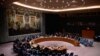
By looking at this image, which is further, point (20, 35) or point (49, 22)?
point (49, 22)

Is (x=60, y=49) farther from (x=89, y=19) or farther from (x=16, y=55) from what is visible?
(x=89, y=19)

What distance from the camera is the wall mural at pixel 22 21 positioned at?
59.0ft

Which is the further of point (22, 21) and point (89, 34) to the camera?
point (89, 34)

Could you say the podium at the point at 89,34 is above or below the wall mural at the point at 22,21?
below

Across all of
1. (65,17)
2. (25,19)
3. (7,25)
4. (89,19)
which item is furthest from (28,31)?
(89,19)

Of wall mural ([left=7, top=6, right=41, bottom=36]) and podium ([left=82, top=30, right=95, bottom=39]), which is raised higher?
wall mural ([left=7, top=6, right=41, bottom=36])

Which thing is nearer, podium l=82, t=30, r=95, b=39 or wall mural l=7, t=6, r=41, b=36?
wall mural l=7, t=6, r=41, b=36

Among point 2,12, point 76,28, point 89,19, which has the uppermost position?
point 2,12

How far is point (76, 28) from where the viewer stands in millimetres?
25156

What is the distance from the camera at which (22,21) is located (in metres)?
20.0

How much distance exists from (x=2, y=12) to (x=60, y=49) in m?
9.85

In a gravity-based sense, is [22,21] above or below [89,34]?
above

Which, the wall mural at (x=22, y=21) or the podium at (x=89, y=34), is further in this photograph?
the podium at (x=89, y=34)

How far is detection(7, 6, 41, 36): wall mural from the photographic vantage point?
708 inches
